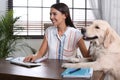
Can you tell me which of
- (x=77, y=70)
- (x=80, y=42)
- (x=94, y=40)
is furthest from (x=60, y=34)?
(x=77, y=70)

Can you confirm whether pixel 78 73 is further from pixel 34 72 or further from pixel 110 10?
pixel 110 10

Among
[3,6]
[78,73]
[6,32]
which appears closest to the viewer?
[78,73]

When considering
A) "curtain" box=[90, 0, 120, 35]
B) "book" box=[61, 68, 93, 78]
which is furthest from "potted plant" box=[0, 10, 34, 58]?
"book" box=[61, 68, 93, 78]

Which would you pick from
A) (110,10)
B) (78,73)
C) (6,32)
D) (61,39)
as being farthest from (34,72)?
(110,10)

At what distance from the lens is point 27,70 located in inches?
69.1

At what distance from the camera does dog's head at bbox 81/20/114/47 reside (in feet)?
6.53

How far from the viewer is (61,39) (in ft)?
8.07

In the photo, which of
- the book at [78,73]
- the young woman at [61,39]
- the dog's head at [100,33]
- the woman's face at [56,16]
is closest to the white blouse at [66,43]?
the young woman at [61,39]

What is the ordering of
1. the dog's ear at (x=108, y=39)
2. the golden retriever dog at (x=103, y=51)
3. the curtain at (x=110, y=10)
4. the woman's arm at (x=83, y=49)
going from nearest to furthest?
the golden retriever dog at (x=103, y=51)
the dog's ear at (x=108, y=39)
the woman's arm at (x=83, y=49)
the curtain at (x=110, y=10)

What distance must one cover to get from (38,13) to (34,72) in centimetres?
299

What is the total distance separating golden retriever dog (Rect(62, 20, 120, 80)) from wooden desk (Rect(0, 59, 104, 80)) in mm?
111

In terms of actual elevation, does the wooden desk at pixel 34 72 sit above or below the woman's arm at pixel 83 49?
below

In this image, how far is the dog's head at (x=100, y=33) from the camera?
6.53ft

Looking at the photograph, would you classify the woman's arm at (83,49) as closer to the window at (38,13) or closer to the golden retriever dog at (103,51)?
the golden retriever dog at (103,51)
